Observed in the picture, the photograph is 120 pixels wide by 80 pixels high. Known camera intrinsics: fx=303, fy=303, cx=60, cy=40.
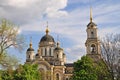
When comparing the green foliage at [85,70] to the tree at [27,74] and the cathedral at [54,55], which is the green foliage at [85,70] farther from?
the cathedral at [54,55]

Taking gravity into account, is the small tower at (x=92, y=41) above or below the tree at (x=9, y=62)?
above

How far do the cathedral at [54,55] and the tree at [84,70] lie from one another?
44.8 feet

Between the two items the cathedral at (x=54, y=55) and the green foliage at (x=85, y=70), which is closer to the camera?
the green foliage at (x=85, y=70)

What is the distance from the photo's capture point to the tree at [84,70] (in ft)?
158

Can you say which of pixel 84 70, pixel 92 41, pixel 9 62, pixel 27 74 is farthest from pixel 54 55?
pixel 9 62

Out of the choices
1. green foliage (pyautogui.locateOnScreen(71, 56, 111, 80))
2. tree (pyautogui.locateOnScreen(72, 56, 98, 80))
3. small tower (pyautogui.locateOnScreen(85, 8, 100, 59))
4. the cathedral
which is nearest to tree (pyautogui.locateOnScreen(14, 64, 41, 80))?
tree (pyautogui.locateOnScreen(72, 56, 98, 80))

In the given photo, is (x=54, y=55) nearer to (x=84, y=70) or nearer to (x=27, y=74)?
(x=27, y=74)

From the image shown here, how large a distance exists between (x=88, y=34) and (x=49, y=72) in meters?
12.6

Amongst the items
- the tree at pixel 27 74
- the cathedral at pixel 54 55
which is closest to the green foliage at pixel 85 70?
the tree at pixel 27 74

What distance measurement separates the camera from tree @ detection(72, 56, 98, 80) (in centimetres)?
4816

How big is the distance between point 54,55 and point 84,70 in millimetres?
26666

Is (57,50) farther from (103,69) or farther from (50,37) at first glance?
(103,69)

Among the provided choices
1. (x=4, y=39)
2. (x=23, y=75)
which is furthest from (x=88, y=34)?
(x=4, y=39)

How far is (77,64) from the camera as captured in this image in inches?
2000
